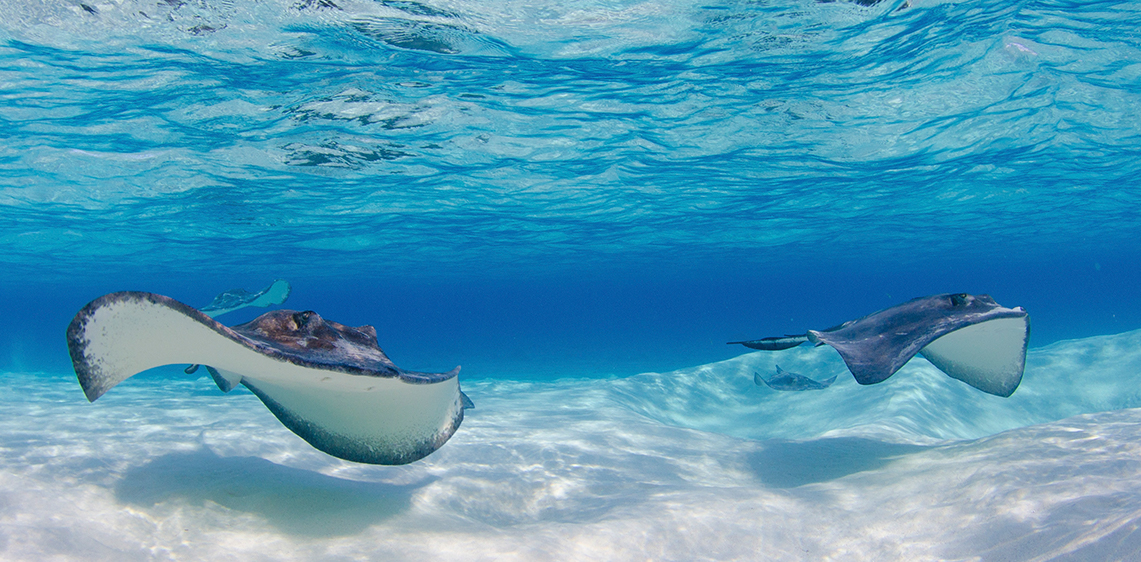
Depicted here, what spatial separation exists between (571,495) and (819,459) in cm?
276

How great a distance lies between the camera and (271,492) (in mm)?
3854

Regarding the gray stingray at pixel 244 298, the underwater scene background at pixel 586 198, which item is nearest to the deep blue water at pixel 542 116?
the underwater scene background at pixel 586 198

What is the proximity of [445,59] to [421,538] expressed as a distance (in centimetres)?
922

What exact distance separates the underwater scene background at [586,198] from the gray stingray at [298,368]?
2.07 feet

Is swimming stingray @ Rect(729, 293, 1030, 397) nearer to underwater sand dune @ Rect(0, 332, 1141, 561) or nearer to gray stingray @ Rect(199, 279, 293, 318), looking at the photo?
underwater sand dune @ Rect(0, 332, 1141, 561)

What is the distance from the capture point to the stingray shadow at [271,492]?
348 cm

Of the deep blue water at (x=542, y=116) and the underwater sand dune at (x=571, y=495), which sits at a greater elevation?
the deep blue water at (x=542, y=116)

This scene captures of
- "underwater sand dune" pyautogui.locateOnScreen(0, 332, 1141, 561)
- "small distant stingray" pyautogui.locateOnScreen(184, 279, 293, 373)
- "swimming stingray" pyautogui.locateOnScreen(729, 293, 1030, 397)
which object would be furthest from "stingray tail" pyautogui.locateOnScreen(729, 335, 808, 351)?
"small distant stingray" pyautogui.locateOnScreen(184, 279, 293, 373)

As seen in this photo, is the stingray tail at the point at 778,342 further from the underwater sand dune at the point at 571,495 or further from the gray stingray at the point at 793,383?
the gray stingray at the point at 793,383

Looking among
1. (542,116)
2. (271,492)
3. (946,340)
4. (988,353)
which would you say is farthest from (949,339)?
(542,116)

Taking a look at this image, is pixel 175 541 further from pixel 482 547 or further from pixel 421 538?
pixel 482 547

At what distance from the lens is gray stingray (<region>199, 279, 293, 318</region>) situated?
41.9ft

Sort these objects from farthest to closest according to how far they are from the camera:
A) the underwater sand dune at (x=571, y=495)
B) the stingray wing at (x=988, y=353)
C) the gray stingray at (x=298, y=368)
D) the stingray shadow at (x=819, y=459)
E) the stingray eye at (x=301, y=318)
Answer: the stingray shadow at (x=819, y=459)
the stingray wing at (x=988, y=353)
the stingray eye at (x=301, y=318)
the underwater sand dune at (x=571, y=495)
the gray stingray at (x=298, y=368)

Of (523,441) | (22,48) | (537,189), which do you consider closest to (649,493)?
(523,441)
